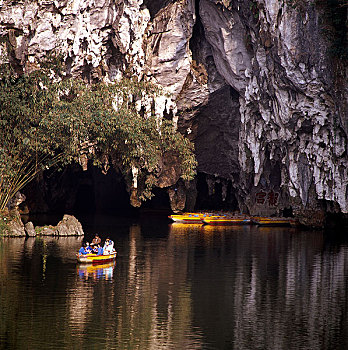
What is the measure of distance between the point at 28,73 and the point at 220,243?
19.3 meters

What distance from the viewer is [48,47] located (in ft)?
160

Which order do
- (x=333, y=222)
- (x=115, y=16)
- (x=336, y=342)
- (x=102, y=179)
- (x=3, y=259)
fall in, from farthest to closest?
1. (x=102, y=179)
2. (x=333, y=222)
3. (x=115, y=16)
4. (x=3, y=259)
5. (x=336, y=342)

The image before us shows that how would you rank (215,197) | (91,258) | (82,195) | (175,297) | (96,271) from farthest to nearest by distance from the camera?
(82,195) < (215,197) < (91,258) < (96,271) < (175,297)

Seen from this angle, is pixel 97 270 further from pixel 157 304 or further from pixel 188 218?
pixel 188 218

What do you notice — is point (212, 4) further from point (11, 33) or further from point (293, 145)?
point (11, 33)

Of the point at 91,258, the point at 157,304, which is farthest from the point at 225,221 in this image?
the point at 157,304

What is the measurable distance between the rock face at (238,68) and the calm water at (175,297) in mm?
10774

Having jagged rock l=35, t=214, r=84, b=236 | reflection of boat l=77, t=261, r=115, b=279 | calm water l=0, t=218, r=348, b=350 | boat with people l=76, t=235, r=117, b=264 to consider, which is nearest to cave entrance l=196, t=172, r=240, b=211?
jagged rock l=35, t=214, r=84, b=236

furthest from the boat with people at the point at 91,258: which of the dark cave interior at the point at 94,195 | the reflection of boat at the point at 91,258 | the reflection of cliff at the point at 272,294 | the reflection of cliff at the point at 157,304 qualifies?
the dark cave interior at the point at 94,195

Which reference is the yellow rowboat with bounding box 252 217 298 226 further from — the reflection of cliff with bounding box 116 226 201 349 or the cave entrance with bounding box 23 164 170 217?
the reflection of cliff with bounding box 116 226 201 349

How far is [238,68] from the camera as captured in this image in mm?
55844

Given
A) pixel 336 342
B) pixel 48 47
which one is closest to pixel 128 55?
pixel 48 47

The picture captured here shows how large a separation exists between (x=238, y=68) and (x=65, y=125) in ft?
59.9

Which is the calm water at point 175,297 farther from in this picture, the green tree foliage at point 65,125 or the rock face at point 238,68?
the rock face at point 238,68
